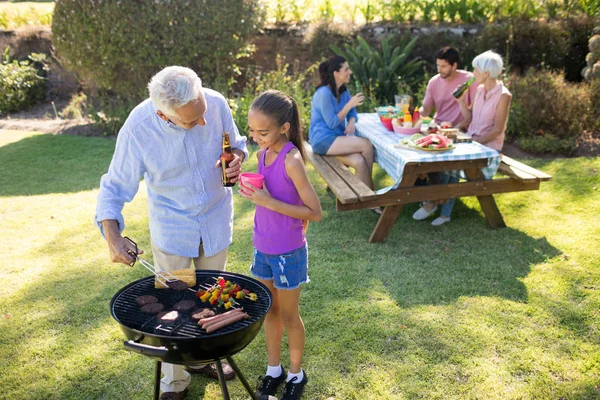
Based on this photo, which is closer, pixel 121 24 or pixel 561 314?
pixel 561 314

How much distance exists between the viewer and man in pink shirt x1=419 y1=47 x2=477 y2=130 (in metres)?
6.06

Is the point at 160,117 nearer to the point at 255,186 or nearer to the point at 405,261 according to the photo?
the point at 255,186

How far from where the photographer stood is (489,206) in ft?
17.8

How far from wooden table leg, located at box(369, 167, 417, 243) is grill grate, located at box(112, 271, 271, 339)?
2.70 m

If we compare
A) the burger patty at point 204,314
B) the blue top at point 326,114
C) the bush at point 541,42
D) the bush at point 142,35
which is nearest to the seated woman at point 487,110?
the blue top at point 326,114

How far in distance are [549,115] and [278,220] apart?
626cm

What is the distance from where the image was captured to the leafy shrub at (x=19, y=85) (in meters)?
10.8

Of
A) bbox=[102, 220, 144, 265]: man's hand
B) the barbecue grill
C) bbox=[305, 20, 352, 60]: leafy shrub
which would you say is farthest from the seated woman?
bbox=[305, 20, 352, 60]: leafy shrub

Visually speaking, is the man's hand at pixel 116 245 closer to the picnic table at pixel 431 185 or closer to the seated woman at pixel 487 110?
the picnic table at pixel 431 185

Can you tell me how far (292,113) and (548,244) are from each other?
3.38 metres

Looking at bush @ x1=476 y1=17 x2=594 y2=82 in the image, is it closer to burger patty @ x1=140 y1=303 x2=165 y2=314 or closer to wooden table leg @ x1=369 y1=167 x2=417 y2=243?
wooden table leg @ x1=369 y1=167 x2=417 y2=243

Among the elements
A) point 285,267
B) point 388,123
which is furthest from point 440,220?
point 285,267

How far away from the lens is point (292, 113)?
285 cm

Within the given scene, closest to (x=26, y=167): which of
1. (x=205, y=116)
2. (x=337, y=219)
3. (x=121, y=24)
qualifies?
(x=121, y=24)
